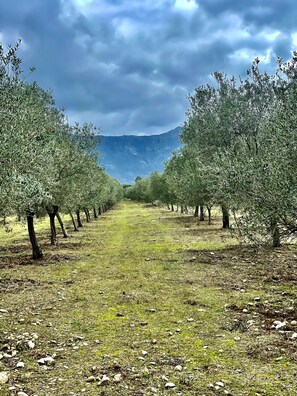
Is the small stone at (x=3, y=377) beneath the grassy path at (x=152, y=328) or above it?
above

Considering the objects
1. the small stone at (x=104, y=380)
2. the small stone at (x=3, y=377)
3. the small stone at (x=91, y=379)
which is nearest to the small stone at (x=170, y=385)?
Answer: the small stone at (x=104, y=380)

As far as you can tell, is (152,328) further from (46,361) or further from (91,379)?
(91,379)

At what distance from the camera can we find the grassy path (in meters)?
8.70

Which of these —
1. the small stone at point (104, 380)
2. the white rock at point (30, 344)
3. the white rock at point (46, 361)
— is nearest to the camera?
the small stone at point (104, 380)

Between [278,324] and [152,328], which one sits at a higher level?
[152,328]

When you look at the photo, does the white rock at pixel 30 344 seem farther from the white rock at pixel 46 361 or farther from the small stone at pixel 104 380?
the small stone at pixel 104 380

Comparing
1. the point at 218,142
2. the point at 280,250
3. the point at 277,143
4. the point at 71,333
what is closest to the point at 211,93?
the point at 218,142

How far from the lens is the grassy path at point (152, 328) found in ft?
28.6

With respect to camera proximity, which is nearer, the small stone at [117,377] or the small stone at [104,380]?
the small stone at [104,380]

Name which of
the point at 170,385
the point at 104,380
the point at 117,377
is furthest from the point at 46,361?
the point at 170,385

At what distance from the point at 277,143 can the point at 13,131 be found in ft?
38.7

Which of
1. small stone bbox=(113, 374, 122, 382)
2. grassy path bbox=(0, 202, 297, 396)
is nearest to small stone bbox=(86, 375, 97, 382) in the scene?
grassy path bbox=(0, 202, 297, 396)

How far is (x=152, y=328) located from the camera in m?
12.5

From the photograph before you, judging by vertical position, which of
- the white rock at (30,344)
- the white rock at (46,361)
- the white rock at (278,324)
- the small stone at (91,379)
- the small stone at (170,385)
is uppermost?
the white rock at (30,344)
